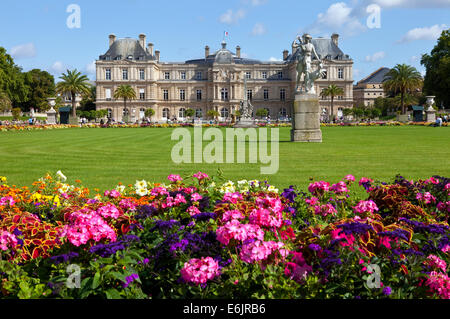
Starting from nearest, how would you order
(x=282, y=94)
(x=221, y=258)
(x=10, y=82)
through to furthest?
(x=221, y=258) → (x=10, y=82) → (x=282, y=94)

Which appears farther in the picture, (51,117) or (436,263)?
(51,117)

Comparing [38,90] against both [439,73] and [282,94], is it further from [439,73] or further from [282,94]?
[439,73]

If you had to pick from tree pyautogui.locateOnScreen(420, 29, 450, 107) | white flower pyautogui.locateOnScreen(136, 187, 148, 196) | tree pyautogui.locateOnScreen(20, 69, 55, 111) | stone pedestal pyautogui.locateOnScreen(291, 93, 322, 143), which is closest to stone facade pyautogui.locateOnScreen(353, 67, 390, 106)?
tree pyautogui.locateOnScreen(420, 29, 450, 107)

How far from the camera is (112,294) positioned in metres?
2.72

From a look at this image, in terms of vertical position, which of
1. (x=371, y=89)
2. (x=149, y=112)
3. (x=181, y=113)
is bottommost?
(x=149, y=112)

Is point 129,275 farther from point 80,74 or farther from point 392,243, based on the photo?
point 80,74

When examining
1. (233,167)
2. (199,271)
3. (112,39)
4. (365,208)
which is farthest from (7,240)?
(112,39)

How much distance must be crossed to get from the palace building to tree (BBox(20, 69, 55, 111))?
41.6ft

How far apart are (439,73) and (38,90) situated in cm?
7609

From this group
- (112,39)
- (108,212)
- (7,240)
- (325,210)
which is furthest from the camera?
(112,39)

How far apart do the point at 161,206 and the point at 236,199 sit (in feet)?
2.76

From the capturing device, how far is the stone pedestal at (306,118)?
2058 centimetres

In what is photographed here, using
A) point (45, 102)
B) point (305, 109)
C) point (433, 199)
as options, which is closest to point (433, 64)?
point (305, 109)

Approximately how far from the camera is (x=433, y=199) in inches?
205
